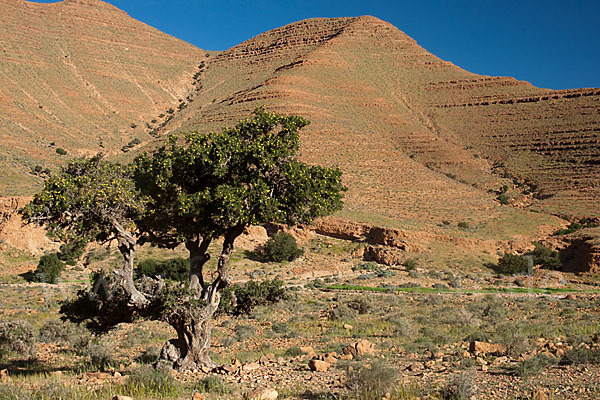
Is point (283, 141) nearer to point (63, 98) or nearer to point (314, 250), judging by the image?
point (314, 250)

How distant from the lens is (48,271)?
1037 inches

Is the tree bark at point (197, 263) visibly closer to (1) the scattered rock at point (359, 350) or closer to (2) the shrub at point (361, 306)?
(1) the scattered rock at point (359, 350)

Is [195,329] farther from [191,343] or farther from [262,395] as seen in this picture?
[262,395]

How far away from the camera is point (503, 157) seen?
64.9 meters

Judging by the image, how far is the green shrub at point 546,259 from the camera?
109ft

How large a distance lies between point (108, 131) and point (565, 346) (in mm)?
77881

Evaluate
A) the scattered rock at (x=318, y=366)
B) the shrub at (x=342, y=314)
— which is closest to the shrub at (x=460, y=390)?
the scattered rock at (x=318, y=366)

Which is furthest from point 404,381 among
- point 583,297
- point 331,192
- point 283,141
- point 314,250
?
point 314,250

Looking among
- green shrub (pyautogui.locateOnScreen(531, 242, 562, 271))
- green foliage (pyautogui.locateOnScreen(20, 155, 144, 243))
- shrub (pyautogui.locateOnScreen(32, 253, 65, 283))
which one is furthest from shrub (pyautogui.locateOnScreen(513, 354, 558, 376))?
green shrub (pyautogui.locateOnScreen(531, 242, 562, 271))

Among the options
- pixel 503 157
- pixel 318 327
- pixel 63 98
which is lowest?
pixel 318 327

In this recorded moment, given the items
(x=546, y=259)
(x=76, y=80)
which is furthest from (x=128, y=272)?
(x=76, y=80)

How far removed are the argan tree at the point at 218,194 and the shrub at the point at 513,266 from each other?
2552 cm

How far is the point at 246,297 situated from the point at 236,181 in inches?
118

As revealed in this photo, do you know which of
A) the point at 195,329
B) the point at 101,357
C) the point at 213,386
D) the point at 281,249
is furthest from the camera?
the point at 281,249
